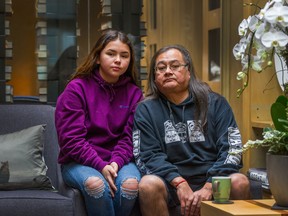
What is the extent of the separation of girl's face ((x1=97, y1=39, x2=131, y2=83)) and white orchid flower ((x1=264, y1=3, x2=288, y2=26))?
1284 mm

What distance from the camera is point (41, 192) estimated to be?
10.2 ft

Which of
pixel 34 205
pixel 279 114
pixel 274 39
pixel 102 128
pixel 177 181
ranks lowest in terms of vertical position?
pixel 34 205

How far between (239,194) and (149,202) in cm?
42

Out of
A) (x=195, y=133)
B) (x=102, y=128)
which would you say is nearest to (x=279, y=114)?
(x=195, y=133)

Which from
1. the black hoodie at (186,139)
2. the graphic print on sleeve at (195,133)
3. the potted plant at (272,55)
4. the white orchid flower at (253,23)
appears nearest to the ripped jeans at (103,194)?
the black hoodie at (186,139)

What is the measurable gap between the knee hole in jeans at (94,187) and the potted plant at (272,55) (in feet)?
2.84

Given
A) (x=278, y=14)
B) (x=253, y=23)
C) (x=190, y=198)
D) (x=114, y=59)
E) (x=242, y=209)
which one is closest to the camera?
(x=278, y=14)

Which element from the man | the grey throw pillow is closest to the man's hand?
the man

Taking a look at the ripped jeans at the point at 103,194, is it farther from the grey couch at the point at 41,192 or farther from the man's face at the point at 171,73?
the man's face at the point at 171,73

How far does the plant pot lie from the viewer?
2.18 metres

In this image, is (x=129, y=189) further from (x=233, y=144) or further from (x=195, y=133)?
(x=233, y=144)

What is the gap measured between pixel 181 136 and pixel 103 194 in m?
0.50

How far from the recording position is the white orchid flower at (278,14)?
2.04 meters

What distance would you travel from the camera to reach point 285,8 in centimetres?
205
